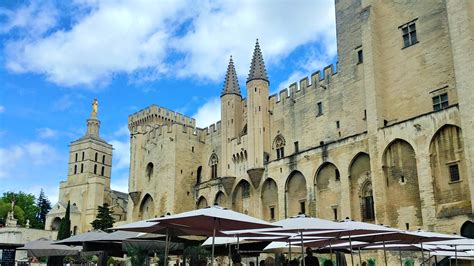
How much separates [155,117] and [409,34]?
3559 cm

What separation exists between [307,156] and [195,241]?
1723 cm

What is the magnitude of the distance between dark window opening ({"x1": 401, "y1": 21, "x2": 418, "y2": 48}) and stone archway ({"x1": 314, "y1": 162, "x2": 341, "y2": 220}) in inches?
358

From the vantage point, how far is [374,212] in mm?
28266

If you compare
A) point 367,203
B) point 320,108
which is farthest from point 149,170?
point 367,203

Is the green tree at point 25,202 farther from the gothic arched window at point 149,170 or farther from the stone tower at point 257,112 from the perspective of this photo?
the stone tower at point 257,112

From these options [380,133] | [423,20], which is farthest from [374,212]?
[423,20]

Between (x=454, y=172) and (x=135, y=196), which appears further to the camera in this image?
(x=135, y=196)

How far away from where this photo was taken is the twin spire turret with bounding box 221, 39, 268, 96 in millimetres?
41062

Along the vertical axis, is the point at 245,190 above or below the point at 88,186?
below

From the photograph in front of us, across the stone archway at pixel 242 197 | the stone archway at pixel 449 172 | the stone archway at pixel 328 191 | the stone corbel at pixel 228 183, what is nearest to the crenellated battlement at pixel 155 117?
the stone corbel at pixel 228 183

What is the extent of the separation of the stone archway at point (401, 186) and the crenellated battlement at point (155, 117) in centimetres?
3382

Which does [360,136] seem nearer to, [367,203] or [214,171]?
[367,203]

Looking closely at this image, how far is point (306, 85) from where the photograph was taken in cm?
3862

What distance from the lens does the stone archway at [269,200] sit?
120 ft
